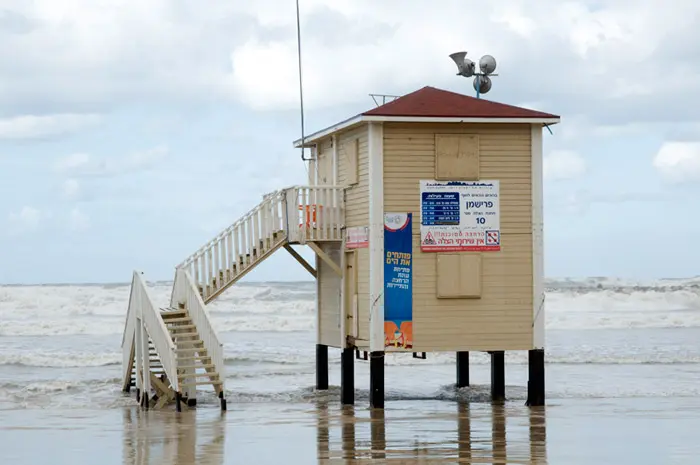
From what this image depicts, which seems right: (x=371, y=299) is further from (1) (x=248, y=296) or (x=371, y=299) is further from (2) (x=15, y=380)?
(1) (x=248, y=296)

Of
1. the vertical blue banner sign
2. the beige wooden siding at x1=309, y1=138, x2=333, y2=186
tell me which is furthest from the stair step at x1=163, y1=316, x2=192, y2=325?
the vertical blue banner sign

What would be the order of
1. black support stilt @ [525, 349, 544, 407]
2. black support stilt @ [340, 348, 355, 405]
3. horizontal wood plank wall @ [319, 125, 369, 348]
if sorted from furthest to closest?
black support stilt @ [340, 348, 355, 405]
black support stilt @ [525, 349, 544, 407]
horizontal wood plank wall @ [319, 125, 369, 348]

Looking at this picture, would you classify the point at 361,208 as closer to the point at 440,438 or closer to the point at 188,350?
the point at 188,350

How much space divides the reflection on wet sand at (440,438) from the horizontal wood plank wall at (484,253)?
1476 millimetres

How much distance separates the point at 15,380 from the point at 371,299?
42.9 feet

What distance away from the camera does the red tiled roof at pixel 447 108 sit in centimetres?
2150

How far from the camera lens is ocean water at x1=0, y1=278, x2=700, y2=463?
1767 cm

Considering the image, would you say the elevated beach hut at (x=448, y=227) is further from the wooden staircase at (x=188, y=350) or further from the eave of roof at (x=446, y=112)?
the wooden staircase at (x=188, y=350)

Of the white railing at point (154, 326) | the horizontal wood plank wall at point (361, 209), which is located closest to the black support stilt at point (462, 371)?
the horizontal wood plank wall at point (361, 209)

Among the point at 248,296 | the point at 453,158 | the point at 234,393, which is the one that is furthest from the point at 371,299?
the point at 248,296

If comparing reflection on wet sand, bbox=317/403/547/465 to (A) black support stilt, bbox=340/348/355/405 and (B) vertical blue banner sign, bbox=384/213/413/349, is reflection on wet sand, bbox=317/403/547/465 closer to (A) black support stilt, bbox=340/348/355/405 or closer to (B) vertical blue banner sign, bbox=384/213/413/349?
(B) vertical blue banner sign, bbox=384/213/413/349

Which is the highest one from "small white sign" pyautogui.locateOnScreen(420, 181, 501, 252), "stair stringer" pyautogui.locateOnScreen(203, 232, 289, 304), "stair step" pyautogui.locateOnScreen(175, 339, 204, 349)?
"small white sign" pyautogui.locateOnScreen(420, 181, 501, 252)

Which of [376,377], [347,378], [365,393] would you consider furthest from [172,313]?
[365,393]

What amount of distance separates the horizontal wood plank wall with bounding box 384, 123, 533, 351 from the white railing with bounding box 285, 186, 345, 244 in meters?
1.89
